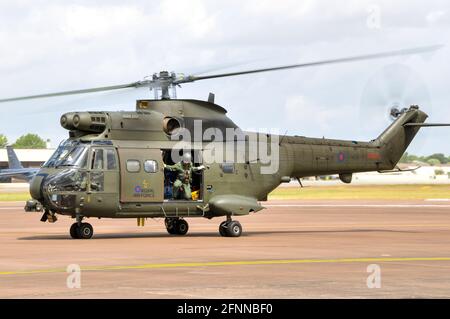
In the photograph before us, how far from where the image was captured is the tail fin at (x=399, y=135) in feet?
125

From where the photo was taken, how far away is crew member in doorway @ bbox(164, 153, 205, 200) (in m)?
31.1

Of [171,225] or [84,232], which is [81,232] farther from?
[171,225]

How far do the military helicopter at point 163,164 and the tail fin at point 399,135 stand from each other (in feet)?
15.0

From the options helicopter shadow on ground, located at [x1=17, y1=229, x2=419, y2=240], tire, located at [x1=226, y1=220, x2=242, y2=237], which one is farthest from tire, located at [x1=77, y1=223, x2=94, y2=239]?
tire, located at [x1=226, y1=220, x2=242, y2=237]

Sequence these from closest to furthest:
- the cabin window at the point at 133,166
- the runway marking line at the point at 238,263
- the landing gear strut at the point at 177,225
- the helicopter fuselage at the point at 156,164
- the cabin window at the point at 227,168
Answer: the runway marking line at the point at 238,263
the helicopter fuselage at the point at 156,164
the cabin window at the point at 133,166
the cabin window at the point at 227,168
the landing gear strut at the point at 177,225

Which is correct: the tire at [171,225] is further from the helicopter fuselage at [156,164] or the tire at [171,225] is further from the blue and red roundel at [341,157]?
the blue and red roundel at [341,157]

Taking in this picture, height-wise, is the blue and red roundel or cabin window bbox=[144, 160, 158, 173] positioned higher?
the blue and red roundel

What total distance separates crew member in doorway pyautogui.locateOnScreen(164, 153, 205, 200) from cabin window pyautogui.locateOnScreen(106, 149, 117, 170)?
2148mm

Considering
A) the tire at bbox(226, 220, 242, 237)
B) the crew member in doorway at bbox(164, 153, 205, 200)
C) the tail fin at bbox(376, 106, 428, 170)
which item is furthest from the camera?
the tail fin at bbox(376, 106, 428, 170)

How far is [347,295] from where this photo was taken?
1538 centimetres

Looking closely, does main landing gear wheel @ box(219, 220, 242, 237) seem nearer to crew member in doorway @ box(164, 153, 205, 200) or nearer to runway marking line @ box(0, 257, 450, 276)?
crew member in doorway @ box(164, 153, 205, 200)

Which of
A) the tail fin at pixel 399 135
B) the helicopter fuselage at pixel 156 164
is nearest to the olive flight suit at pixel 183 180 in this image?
the helicopter fuselage at pixel 156 164

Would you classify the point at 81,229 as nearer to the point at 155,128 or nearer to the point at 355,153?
the point at 155,128
